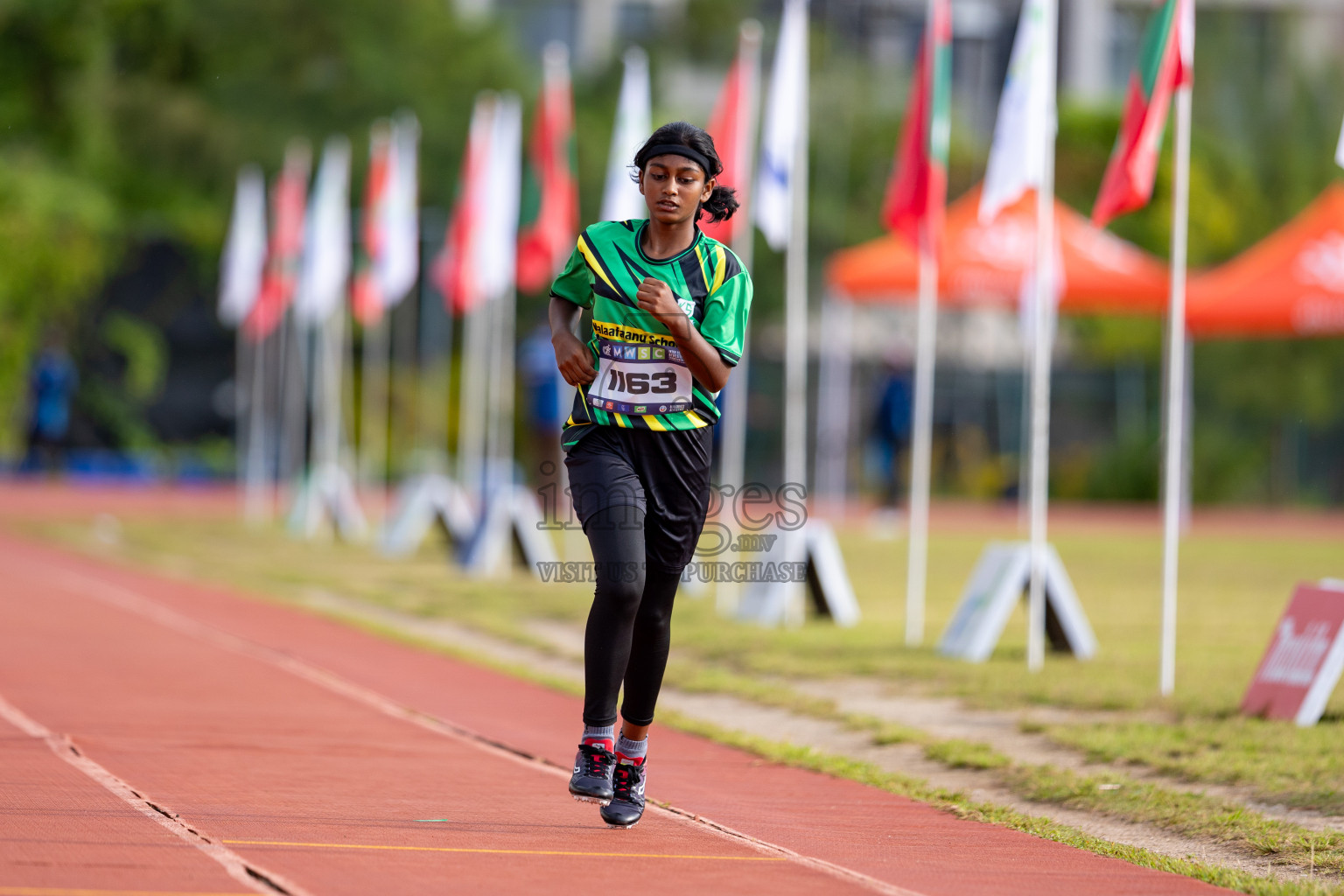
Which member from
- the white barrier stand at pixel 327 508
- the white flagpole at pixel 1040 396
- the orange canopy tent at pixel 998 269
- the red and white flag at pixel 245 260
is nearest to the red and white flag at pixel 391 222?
the white barrier stand at pixel 327 508

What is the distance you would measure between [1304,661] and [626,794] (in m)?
4.27

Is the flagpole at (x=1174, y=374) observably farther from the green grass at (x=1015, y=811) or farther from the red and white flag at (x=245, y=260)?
the red and white flag at (x=245, y=260)

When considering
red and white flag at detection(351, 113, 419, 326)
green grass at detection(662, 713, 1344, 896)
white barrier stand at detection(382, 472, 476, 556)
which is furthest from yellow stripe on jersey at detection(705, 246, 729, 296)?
red and white flag at detection(351, 113, 419, 326)

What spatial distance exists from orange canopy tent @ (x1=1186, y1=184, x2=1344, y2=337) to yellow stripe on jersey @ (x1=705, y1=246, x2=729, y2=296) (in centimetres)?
1824

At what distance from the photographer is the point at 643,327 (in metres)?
5.82

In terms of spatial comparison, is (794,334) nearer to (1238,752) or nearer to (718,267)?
(1238,752)

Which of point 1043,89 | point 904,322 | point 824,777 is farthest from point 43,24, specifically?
point 824,777

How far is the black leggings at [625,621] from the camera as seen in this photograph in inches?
228

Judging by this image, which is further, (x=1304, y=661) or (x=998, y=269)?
(x=998, y=269)

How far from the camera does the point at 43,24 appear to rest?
1517 inches

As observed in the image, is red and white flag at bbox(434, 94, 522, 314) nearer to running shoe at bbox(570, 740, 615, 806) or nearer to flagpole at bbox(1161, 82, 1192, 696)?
flagpole at bbox(1161, 82, 1192, 696)

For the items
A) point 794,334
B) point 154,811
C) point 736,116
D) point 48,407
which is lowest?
point 154,811

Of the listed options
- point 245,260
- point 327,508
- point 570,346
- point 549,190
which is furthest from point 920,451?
point 245,260

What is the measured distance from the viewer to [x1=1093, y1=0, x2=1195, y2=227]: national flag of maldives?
33.3ft
